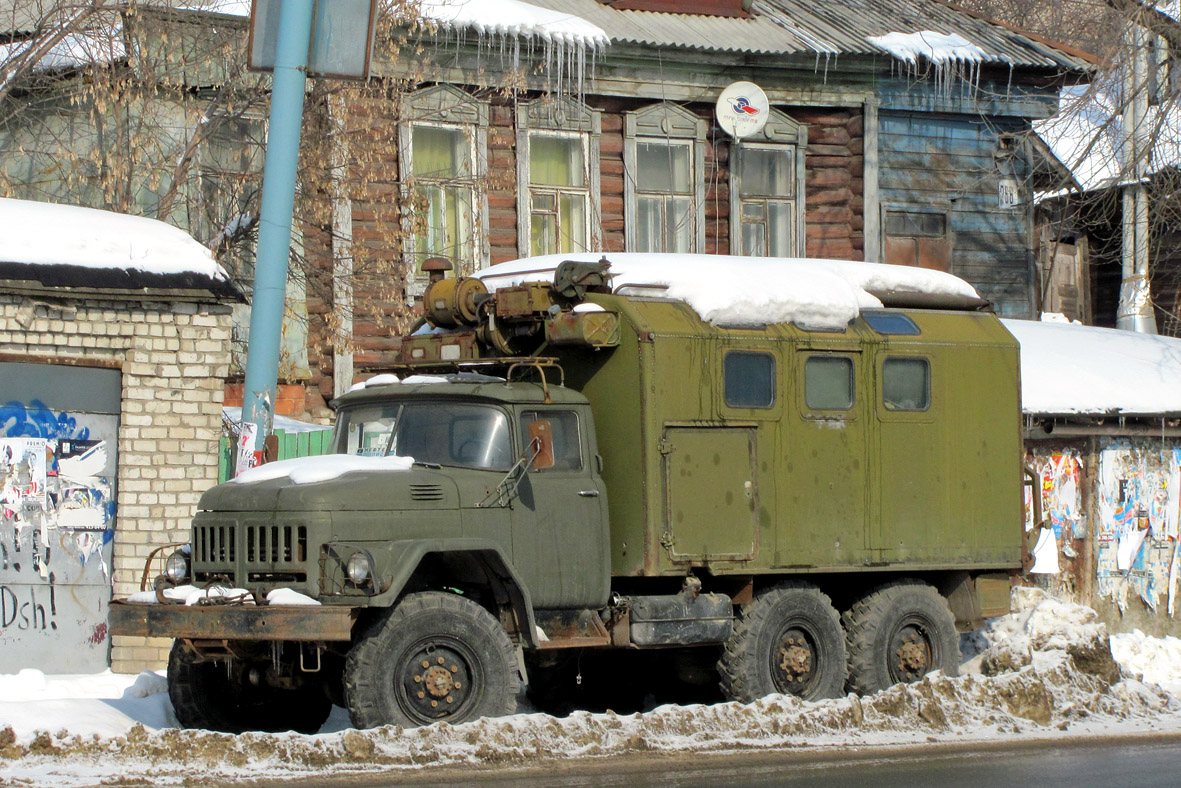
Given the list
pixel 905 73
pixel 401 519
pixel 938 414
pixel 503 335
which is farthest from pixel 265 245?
pixel 905 73

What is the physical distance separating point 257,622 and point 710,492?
10.6 feet

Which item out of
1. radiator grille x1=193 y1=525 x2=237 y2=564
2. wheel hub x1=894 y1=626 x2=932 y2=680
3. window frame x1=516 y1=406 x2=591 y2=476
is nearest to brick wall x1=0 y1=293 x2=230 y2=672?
radiator grille x1=193 y1=525 x2=237 y2=564

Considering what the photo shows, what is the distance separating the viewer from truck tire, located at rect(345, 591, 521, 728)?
792 cm

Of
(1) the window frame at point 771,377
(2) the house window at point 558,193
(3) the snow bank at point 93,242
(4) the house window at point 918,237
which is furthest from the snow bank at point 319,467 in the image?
(4) the house window at point 918,237

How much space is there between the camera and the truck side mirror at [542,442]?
900cm

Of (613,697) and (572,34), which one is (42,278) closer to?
(613,697)

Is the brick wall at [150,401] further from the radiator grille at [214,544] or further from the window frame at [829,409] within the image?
the window frame at [829,409]

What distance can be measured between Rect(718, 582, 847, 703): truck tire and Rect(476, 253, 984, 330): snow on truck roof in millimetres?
1872

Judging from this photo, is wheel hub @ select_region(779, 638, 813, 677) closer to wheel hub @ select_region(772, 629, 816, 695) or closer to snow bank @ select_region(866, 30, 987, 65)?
wheel hub @ select_region(772, 629, 816, 695)

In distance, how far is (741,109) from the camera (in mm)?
18719

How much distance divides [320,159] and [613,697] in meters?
7.32

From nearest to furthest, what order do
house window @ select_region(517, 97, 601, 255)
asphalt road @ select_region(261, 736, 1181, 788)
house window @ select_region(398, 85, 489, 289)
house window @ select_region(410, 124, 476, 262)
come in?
asphalt road @ select_region(261, 736, 1181, 788) < house window @ select_region(398, 85, 489, 289) < house window @ select_region(410, 124, 476, 262) < house window @ select_region(517, 97, 601, 255)

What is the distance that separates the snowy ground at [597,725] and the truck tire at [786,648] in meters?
0.56

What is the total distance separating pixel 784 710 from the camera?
902 cm
